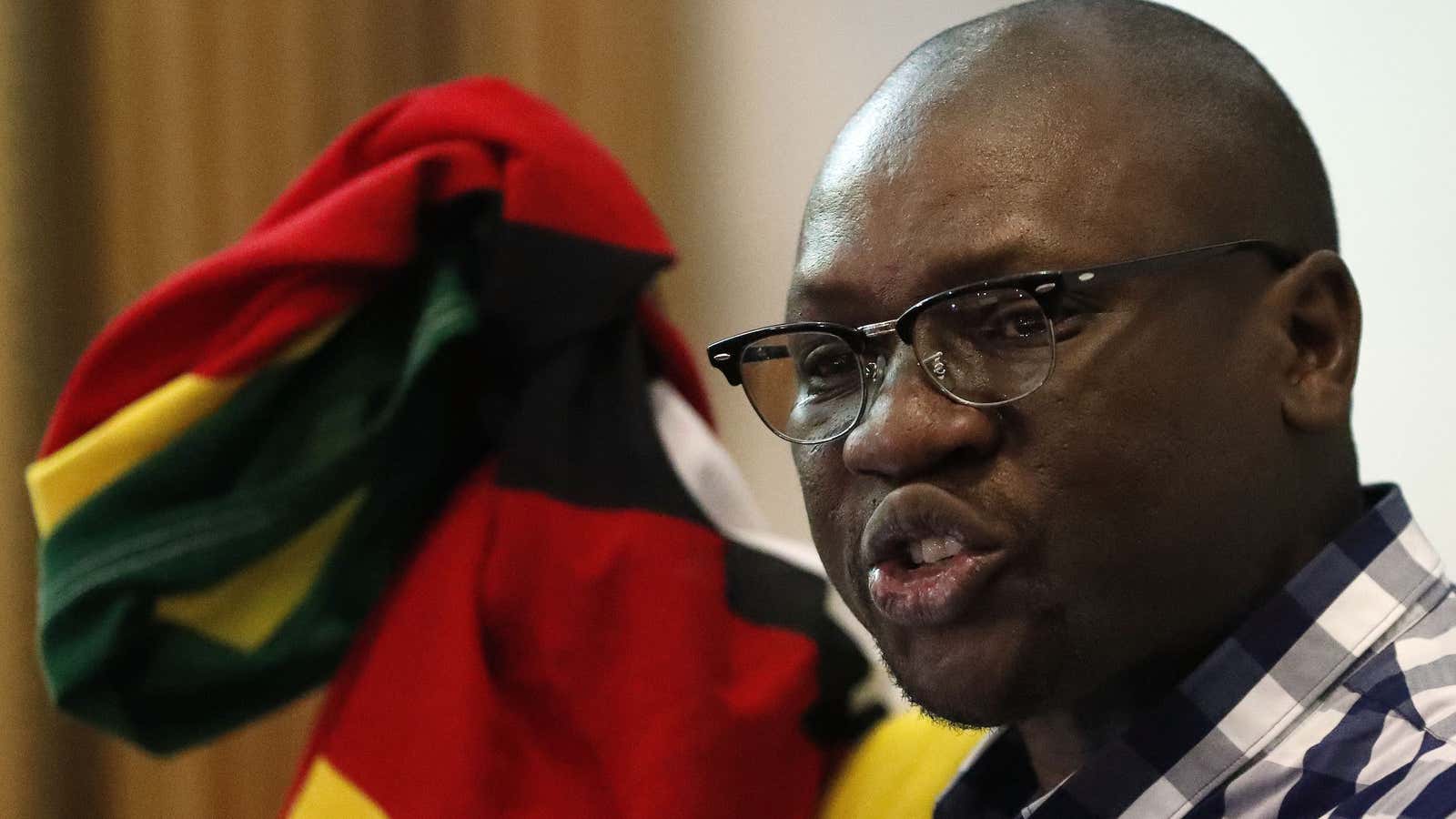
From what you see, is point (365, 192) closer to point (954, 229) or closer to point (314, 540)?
point (314, 540)

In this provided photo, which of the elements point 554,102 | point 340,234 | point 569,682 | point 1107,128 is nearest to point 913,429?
point 1107,128

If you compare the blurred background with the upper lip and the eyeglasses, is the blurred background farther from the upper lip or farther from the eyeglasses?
the upper lip

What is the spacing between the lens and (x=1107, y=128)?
2.66ft

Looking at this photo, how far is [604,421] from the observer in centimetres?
111

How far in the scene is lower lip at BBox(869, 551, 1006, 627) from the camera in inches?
30.5

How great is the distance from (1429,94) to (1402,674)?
2.09ft

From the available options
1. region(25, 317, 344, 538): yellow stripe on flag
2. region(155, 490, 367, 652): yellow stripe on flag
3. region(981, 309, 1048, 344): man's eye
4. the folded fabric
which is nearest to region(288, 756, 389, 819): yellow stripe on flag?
the folded fabric

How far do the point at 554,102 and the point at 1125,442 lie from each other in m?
1.15

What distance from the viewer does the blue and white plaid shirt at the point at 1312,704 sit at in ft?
2.47

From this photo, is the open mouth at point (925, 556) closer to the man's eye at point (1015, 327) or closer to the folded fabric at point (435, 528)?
the man's eye at point (1015, 327)

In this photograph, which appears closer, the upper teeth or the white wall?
the upper teeth

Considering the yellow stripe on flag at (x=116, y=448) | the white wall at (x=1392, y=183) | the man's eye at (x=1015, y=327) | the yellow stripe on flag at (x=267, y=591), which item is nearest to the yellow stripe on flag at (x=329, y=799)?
the yellow stripe on flag at (x=267, y=591)

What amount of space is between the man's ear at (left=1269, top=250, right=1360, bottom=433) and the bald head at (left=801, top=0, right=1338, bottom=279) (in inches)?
0.9

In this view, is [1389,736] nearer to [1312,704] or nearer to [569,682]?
[1312,704]
